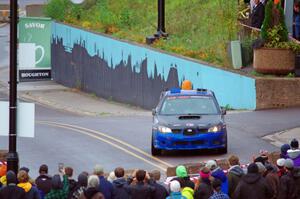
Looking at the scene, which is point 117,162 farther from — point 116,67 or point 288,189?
point 116,67

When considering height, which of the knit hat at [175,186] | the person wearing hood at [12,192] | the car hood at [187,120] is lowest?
the car hood at [187,120]

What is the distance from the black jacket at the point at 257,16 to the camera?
1561 inches

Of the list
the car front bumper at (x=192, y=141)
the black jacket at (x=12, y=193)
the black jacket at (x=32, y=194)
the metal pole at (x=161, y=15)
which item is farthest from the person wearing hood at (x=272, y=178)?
the metal pole at (x=161, y=15)

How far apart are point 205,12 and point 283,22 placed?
11813 millimetres

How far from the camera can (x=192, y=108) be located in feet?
89.6

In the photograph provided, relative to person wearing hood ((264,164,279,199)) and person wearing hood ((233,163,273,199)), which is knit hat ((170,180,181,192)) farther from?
person wearing hood ((264,164,279,199))

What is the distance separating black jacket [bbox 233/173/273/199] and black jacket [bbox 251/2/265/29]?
2372cm

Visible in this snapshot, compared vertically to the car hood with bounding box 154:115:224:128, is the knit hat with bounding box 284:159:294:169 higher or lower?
higher

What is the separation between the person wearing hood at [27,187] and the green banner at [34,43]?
9.52ft

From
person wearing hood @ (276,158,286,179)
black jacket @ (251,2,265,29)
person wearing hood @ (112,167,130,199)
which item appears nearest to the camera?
person wearing hood @ (112,167,130,199)

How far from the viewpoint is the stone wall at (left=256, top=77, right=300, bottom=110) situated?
35250 millimetres

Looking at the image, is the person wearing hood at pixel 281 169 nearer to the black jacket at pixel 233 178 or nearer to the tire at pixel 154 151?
the black jacket at pixel 233 178

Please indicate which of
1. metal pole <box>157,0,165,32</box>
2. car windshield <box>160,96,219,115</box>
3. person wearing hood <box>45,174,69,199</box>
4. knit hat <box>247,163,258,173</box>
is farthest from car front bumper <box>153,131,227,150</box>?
metal pole <box>157,0,165,32</box>

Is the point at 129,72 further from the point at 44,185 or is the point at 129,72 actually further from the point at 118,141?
the point at 44,185
